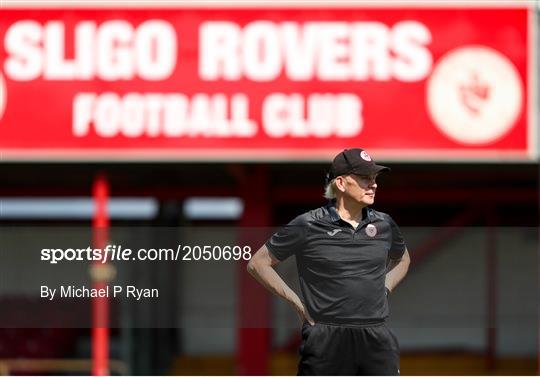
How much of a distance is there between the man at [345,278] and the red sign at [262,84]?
7.48m

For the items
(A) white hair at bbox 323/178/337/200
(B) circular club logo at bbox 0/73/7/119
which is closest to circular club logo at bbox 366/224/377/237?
(A) white hair at bbox 323/178/337/200

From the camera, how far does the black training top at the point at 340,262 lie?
6434mm

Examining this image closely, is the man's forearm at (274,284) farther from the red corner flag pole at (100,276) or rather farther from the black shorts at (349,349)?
the red corner flag pole at (100,276)

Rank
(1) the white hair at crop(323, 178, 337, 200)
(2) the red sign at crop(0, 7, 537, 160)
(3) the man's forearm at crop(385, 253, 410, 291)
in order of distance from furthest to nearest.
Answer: (2) the red sign at crop(0, 7, 537, 160) < (3) the man's forearm at crop(385, 253, 410, 291) < (1) the white hair at crop(323, 178, 337, 200)

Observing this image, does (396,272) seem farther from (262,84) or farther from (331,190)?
(262,84)

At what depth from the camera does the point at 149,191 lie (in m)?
17.3

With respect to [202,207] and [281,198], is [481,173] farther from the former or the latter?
[202,207]

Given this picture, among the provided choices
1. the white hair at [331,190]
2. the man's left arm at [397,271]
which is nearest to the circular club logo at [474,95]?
the man's left arm at [397,271]

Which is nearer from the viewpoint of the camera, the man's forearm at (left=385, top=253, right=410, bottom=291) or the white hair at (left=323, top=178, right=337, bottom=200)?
the white hair at (left=323, top=178, right=337, bottom=200)

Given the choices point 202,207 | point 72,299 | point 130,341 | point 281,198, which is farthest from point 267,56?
point 72,299

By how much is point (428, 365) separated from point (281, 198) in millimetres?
3246

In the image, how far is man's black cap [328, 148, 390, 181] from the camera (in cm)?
648

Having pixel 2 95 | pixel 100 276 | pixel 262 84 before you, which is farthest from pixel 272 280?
pixel 2 95

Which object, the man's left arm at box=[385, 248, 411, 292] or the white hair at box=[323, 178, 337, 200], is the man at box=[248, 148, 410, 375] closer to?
the white hair at box=[323, 178, 337, 200]
